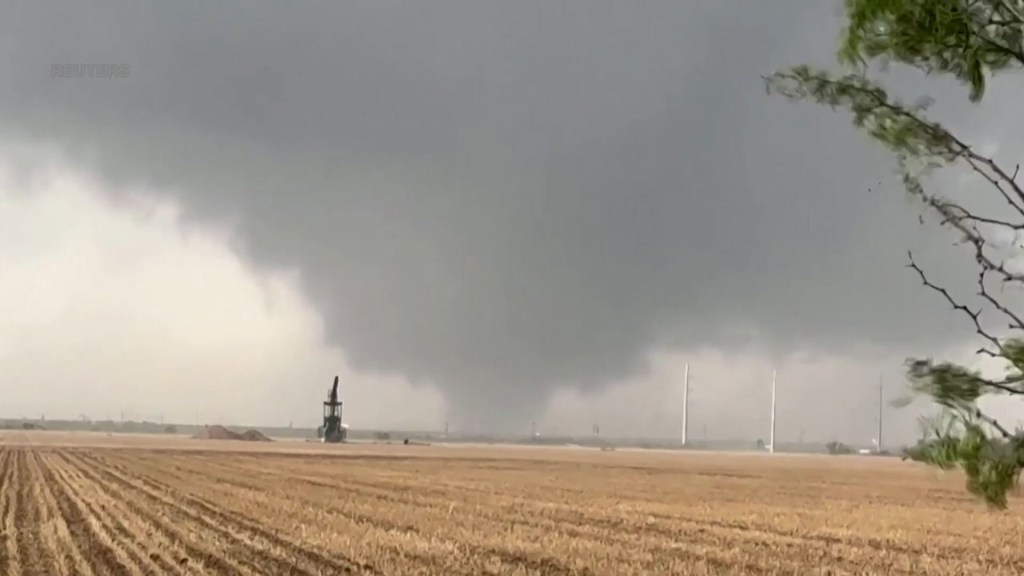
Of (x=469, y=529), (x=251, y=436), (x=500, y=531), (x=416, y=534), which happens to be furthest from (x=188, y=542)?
(x=251, y=436)

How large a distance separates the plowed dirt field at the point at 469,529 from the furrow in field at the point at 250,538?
2.2 inches

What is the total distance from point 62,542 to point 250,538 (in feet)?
13.4

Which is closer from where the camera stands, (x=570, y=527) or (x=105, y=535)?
(x=105, y=535)

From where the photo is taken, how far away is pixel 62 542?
2475 centimetres

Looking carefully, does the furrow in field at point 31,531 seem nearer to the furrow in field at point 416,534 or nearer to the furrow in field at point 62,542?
the furrow in field at point 62,542

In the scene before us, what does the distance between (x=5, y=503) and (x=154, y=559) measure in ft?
56.3

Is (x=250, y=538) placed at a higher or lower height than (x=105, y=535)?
higher

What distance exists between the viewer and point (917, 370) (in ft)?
24.2

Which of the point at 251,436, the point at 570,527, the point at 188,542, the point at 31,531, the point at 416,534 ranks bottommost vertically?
the point at 31,531

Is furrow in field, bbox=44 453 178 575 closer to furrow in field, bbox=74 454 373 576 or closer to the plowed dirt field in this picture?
the plowed dirt field

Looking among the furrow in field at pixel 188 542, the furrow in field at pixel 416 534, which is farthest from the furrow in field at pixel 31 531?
the furrow in field at pixel 416 534

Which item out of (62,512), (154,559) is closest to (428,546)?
(154,559)

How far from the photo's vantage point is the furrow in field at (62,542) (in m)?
20.6

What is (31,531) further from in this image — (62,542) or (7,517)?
(7,517)
